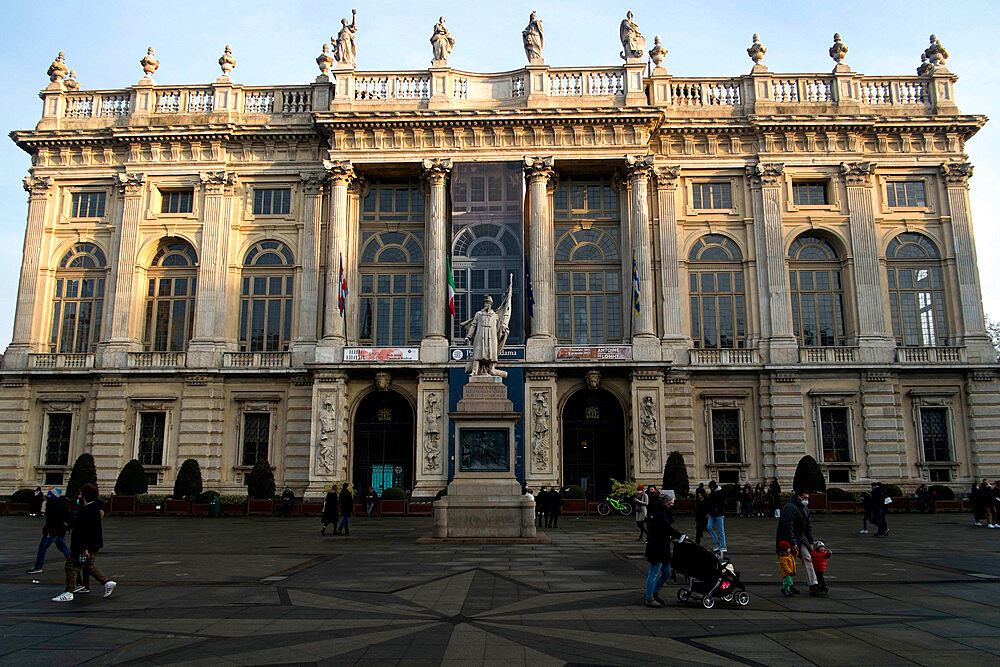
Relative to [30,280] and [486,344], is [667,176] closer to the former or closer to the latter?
[486,344]

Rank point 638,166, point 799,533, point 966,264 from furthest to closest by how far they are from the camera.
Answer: point 966,264 < point 638,166 < point 799,533

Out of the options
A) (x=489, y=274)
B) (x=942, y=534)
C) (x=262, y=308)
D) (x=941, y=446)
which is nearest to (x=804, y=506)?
(x=942, y=534)

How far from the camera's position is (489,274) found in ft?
129

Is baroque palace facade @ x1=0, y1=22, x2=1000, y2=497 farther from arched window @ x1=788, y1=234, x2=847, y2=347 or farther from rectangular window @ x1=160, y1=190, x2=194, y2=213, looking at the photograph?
rectangular window @ x1=160, y1=190, x2=194, y2=213

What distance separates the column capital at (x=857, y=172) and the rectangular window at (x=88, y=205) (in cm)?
3998

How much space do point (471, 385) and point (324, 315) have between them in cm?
1963

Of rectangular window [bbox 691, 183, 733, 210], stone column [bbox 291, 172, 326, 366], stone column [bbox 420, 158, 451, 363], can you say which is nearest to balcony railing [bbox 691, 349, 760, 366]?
rectangular window [bbox 691, 183, 733, 210]

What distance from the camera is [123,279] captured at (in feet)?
133

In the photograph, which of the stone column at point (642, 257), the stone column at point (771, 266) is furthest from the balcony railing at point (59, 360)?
the stone column at point (771, 266)

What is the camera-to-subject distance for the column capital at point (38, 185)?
42125 mm

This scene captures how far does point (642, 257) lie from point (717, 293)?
486cm

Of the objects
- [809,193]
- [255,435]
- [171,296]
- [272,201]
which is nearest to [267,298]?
[171,296]

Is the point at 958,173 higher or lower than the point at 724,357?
higher

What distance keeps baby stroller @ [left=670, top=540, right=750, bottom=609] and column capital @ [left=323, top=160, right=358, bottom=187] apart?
104ft
